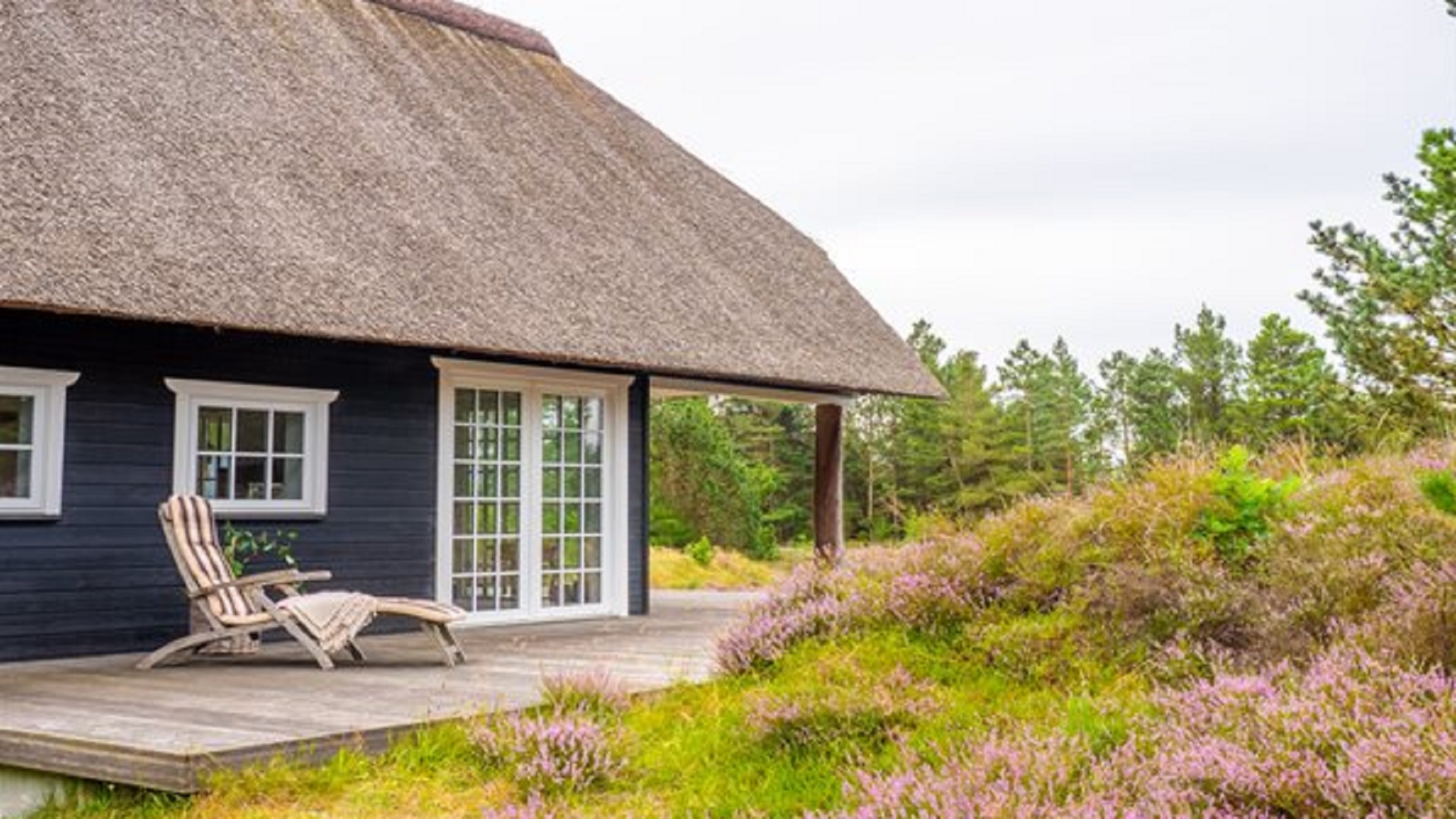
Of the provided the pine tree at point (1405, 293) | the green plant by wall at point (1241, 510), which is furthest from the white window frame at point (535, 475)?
the pine tree at point (1405, 293)

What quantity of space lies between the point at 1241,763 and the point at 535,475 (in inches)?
288

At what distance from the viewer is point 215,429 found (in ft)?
28.0

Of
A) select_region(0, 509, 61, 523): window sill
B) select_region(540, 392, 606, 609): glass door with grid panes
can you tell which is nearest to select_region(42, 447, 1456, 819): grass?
select_region(0, 509, 61, 523): window sill

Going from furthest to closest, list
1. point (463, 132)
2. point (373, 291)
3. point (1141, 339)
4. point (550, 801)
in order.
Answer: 1. point (1141, 339)
2. point (463, 132)
3. point (373, 291)
4. point (550, 801)

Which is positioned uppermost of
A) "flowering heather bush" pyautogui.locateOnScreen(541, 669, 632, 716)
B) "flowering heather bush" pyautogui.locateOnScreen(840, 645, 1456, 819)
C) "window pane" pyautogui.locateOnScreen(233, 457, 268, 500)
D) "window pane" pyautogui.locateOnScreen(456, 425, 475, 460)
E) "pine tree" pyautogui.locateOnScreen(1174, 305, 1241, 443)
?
"pine tree" pyautogui.locateOnScreen(1174, 305, 1241, 443)

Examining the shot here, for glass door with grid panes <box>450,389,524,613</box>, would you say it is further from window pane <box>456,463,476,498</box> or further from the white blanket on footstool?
the white blanket on footstool

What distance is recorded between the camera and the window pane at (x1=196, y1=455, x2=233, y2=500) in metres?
8.45

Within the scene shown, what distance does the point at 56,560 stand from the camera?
7.70 metres

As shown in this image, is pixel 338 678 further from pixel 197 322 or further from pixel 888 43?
pixel 888 43

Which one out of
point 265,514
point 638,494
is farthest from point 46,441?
point 638,494

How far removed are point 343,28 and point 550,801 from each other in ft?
28.4

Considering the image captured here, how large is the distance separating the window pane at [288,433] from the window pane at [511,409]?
1546mm

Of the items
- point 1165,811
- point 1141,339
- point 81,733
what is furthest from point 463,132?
point 1141,339

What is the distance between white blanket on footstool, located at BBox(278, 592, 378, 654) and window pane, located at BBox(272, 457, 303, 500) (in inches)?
65.5
